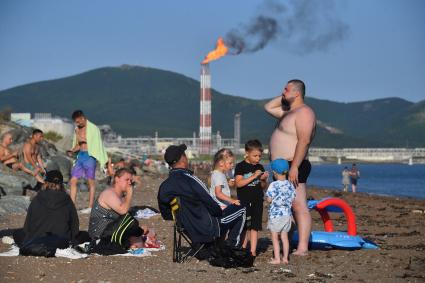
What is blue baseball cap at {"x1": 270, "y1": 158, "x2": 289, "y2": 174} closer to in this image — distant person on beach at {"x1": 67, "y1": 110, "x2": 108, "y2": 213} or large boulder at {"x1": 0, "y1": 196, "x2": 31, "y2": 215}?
distant person on beach at {"x1": 67, "y1": 110, "x2": 108, "y2": 213}

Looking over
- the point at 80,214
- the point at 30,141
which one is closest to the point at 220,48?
the point at 30,141

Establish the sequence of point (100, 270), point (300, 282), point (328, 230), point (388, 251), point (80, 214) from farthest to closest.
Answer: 1. point (80, 214)
2. point (328, 230)
3. point (388, 251)
4. point (100, 270)
5. point (300, 282)

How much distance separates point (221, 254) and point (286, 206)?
3.07 feet

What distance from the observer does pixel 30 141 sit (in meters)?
18.2

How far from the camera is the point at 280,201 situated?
9273 mm

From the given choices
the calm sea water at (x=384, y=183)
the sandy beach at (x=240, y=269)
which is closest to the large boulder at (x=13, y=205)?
the sandy beach at (x=240, y=269)

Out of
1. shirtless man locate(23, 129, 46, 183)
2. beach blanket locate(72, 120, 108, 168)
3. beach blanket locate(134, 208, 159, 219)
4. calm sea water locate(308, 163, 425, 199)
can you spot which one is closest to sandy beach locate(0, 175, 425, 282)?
beach blanket locate(134, 208, 159, 219)

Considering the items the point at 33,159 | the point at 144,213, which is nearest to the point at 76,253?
the point at 144,213

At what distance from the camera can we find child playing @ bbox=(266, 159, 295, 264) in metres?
9.25

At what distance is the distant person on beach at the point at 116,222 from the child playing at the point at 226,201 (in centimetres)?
95

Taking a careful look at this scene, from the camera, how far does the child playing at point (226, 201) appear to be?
30.3ft

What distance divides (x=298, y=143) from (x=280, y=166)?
1.32 ft

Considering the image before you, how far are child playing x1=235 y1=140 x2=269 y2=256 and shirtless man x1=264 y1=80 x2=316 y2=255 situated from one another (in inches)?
12.0

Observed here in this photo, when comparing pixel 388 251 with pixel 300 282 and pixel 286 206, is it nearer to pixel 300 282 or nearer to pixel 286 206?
pixel 286 206
